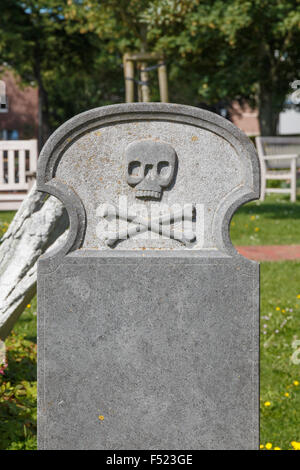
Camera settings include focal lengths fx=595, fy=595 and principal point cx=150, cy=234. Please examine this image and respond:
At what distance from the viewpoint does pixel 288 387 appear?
395cm

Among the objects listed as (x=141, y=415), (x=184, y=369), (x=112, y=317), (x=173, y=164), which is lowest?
(x=141, y=415)

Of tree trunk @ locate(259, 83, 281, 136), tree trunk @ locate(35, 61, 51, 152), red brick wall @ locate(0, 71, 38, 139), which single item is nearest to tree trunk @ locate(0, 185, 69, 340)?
tree trunk @ locate(259, 83, 281, 136)

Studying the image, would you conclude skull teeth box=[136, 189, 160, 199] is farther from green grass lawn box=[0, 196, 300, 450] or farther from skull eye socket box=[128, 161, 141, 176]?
green grass lawn box=[0, 196, 300, 450]

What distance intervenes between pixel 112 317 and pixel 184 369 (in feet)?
1.28

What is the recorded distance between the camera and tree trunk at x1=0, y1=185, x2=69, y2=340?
3117mm

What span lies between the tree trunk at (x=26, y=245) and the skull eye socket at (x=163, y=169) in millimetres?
734

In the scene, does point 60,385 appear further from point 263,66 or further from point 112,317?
point 263,66

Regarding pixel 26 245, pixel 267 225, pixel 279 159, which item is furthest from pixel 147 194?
pixel 279 159

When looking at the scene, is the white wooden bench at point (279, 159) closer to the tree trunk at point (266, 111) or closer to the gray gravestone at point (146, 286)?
the tree trunk at point (266, 111)

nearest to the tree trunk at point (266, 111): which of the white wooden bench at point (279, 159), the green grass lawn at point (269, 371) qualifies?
the white wooden bench at point (279, 159)

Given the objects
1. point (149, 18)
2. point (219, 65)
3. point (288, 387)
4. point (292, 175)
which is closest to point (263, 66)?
point (219, 65)

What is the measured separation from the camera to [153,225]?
259cm

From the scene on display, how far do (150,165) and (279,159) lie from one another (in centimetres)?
1161

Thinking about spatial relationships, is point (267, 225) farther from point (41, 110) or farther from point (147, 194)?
point (41, 110)
